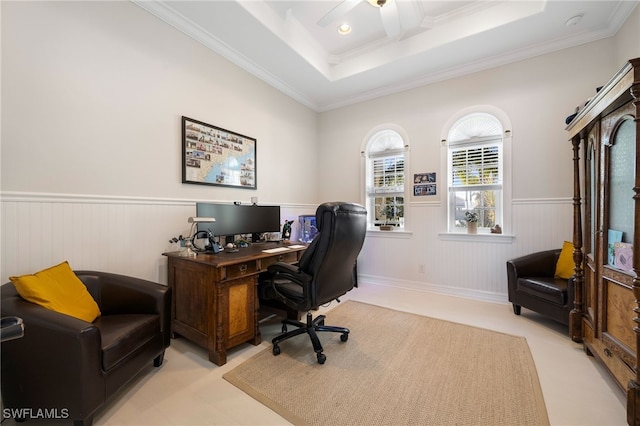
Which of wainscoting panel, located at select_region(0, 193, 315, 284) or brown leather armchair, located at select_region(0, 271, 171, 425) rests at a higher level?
wainscoting panel, located at select_region(0, 193, 315, 284)

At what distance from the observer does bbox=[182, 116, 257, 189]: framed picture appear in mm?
2715

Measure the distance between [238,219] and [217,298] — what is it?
3.66 ft

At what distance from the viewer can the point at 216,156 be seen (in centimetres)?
299

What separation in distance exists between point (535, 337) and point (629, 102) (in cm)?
201

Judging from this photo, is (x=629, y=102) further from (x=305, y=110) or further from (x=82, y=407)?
(x=305, y=110)

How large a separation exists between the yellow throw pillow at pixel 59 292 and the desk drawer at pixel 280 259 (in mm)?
1217

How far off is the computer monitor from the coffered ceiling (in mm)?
1836

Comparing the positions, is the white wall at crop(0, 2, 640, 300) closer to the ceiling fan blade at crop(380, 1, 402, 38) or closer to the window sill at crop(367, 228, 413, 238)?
the window sill at crop(367, 228, 413, 238)

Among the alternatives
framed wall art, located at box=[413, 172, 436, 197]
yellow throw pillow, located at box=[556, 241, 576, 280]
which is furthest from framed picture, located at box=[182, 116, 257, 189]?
yellow throw pillow, located at box=[556, 241, 576, 280]

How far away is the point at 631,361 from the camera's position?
1.49m

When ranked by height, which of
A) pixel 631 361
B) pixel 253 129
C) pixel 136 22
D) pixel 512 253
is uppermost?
pixel 136 22

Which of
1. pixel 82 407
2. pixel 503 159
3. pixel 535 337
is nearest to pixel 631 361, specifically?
pixel 535 337

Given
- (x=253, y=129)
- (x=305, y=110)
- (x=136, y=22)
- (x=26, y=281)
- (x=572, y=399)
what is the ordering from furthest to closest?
(x=305, y=110) < (x=253, y=129) < (x=136, y=22) < (x=572, y=399) < (x=26, y=281)

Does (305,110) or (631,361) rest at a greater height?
(305,110)
